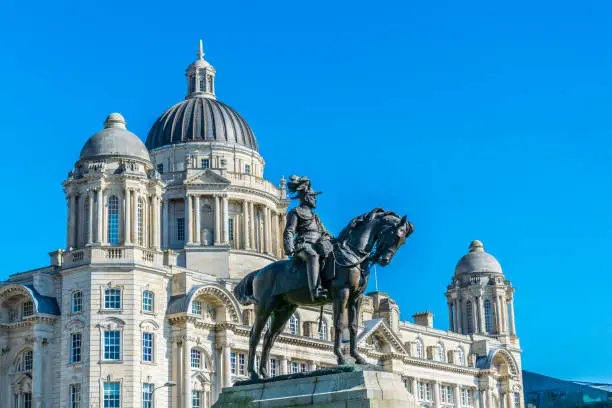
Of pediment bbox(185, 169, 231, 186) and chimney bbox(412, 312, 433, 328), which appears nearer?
pediment bbox(185, 169, 231, 186)

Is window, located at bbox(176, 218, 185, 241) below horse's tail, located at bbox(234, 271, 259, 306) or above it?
above

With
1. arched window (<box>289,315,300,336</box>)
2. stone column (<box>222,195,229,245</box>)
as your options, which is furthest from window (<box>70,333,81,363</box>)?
stone column (<box>222,195,229,245</box>)

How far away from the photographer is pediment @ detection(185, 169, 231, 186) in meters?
91.2

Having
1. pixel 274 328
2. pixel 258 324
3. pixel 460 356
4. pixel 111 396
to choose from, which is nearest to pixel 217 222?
pixel 111 396

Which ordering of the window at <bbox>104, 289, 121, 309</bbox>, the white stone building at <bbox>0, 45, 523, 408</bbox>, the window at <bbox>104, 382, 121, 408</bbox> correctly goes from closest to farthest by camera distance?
the window at <bbox>104, 382, 121, 408</bbox>, the white stone building at <bbox>0, 45, 523, 408</bbox>, the window at <bbox>104, 289, 121, 309</bbox>

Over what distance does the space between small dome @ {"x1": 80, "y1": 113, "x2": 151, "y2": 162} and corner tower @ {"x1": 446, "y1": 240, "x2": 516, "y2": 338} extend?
165 feet

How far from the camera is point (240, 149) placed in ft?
318

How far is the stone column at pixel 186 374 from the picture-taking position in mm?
70562

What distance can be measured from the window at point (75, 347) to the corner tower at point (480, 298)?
55.0m

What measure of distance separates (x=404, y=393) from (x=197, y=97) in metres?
80.6

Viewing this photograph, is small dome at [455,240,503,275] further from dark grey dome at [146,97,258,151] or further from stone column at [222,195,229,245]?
stone column at [222,195,229,245]

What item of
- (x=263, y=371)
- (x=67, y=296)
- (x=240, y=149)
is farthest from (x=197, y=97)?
(x=263, y=371)

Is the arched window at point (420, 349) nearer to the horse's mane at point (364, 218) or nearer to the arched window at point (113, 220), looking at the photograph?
the arched window at point (113, 220)

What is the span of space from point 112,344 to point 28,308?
24.7 feet
